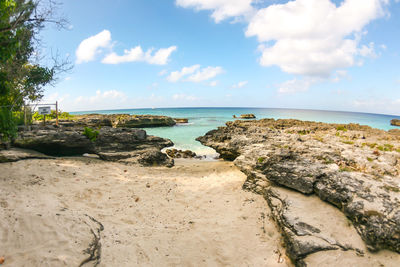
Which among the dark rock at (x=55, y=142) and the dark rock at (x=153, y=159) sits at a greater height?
the dark rock at (x=55, y=142)

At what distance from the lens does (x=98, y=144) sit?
41.4ft

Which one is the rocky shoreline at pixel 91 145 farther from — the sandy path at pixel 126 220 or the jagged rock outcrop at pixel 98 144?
the sandy path at pixel 126 220

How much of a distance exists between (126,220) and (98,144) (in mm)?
8232

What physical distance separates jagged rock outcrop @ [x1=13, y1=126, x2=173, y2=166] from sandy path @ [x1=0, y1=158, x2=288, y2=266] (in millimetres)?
2286

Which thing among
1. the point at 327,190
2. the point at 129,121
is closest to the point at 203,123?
the point at 129,121

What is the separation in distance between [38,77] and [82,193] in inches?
651

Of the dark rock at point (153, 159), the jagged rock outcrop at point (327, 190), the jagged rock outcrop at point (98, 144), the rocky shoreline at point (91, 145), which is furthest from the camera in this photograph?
the dark rock at point (153, 159)

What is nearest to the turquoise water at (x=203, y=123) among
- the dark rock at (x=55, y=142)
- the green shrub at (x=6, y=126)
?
the dark rock at (x=55, y=142)

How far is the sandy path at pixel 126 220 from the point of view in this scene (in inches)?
163

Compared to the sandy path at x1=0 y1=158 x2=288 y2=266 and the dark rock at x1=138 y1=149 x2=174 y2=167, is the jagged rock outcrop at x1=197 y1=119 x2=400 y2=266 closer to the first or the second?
the sandy path at x1=0 y1=158 x2=288 y2=266

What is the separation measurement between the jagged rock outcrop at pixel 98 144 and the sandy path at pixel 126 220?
2286mm

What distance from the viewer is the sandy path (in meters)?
4.14

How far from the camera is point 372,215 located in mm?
4621

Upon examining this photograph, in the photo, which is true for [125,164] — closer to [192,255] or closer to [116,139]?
[116,139]
